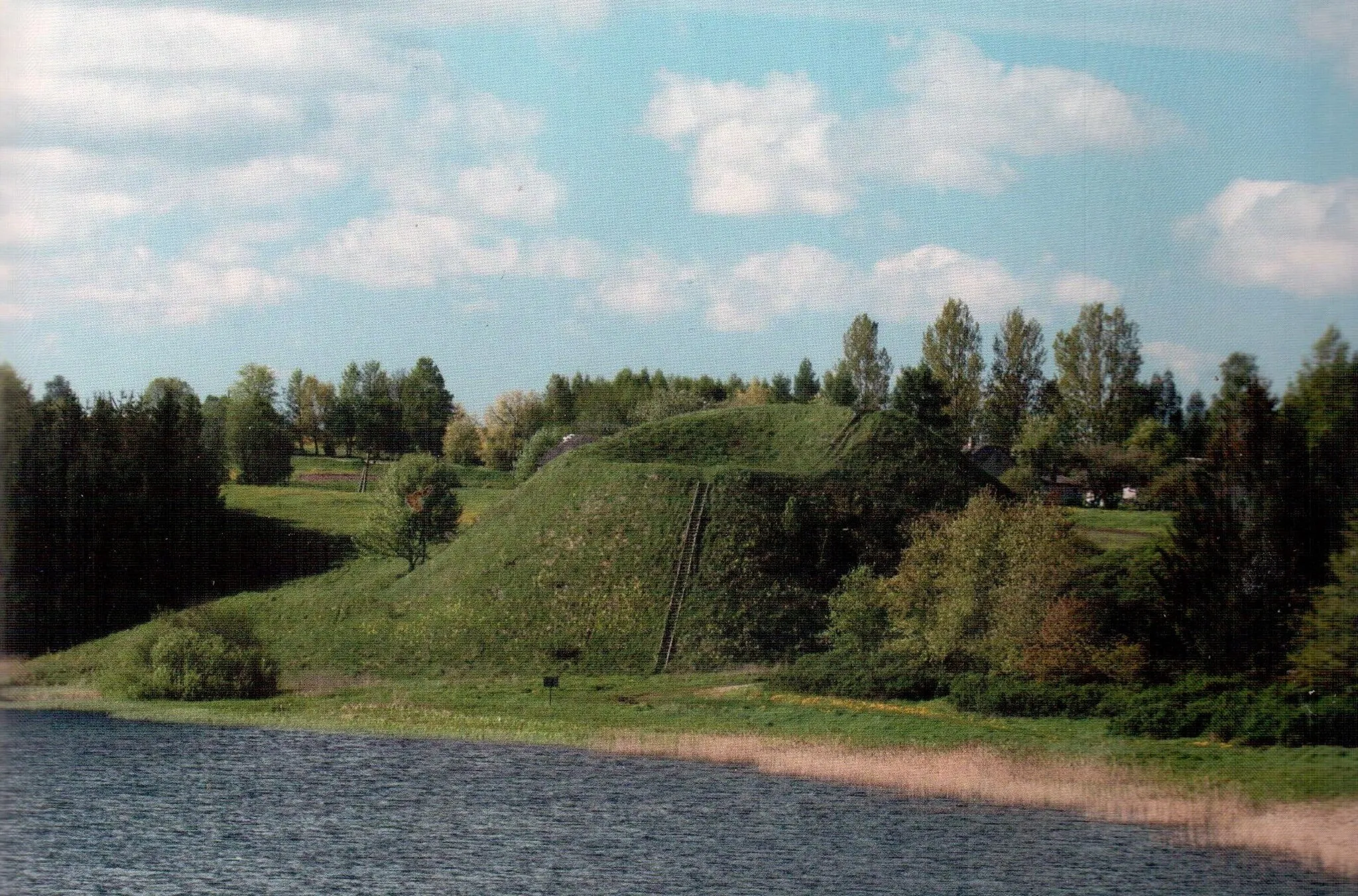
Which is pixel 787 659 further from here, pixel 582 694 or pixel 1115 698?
pixel 1115 698

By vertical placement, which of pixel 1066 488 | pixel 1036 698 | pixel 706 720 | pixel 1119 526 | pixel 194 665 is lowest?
pixel 706 720

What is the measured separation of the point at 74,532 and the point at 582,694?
45.0ft

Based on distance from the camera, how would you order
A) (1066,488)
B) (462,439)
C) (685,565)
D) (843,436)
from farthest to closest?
(462,439), (843,436), (1066,488), (685,565)

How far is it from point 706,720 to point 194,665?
9719 millimetres

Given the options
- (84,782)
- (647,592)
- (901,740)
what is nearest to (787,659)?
(647,592)

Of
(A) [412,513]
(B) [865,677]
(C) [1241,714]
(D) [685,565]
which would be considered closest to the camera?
(C) [1241,714]

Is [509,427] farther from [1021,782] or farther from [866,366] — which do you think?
[1021,782]

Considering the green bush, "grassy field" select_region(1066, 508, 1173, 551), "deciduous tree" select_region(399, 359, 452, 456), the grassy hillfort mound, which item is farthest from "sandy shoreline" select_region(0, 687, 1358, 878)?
"deciduous tree" select_region(399, 359, 452, 456)

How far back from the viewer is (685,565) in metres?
28.7

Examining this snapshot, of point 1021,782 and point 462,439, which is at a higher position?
point 462,439

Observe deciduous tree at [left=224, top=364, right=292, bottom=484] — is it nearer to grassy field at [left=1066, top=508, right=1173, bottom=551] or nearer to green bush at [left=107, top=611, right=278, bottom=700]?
green bush at [left=107, top=611, right=278, bottom=700]

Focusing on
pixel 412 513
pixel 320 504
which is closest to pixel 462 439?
pixel 320 504

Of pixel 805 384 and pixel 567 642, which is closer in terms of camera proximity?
pixel 567 642

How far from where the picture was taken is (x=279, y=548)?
33875mm
